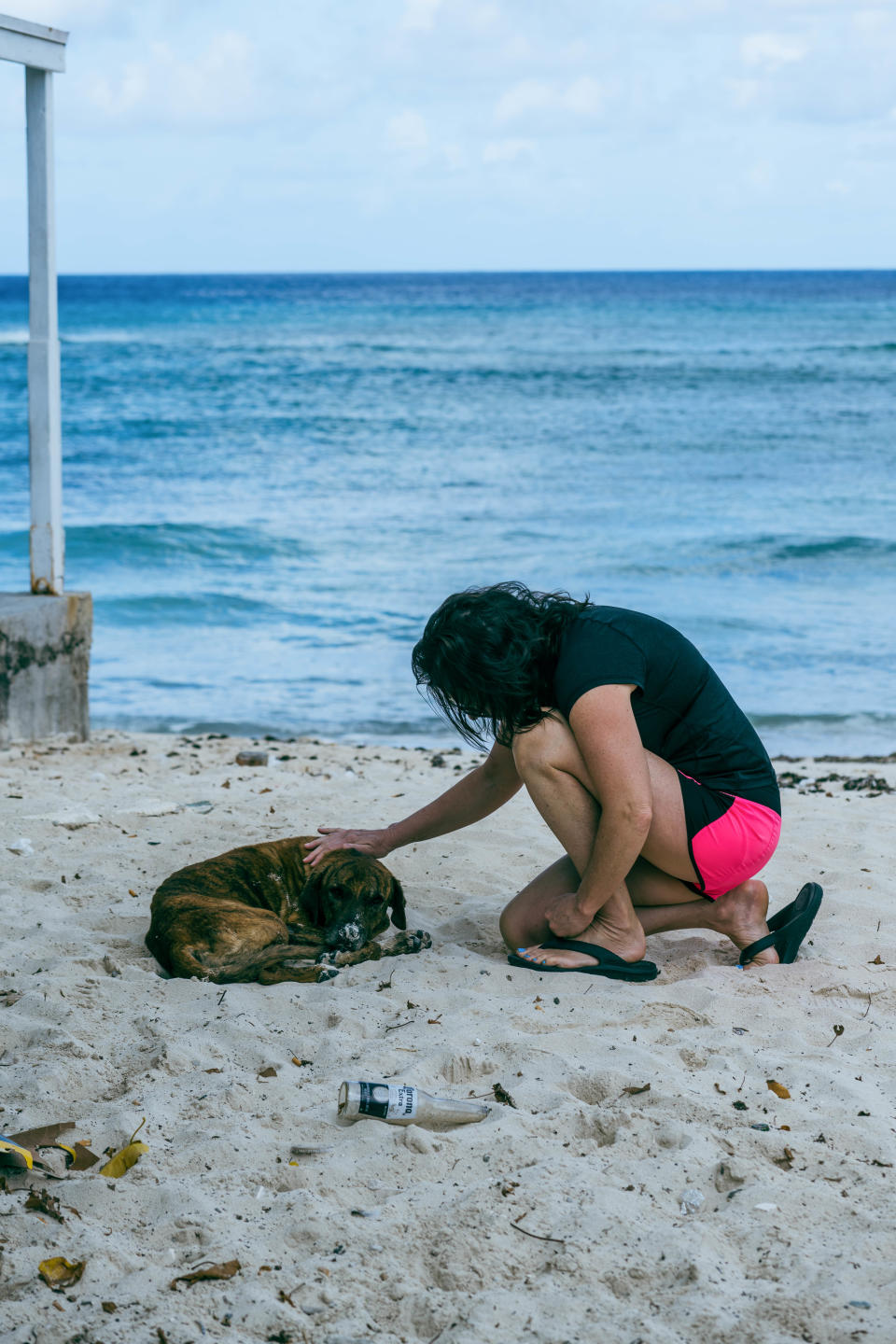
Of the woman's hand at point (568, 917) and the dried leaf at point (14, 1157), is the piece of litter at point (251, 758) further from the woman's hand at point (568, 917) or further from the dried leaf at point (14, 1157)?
the dried leaf at point (14, 1157)

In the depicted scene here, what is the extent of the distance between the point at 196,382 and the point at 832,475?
1819 cm

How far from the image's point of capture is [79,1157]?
2.36 metres

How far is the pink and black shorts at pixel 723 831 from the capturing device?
10.9 ft

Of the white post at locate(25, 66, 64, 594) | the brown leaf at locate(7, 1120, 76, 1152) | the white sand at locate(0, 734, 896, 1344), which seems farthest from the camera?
the white post at locate(25, 66, 64, 594)

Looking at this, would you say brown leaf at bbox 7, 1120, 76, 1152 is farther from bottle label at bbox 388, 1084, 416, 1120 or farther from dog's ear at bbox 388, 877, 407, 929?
dog's ear at bbox 388, 877, 407, 929

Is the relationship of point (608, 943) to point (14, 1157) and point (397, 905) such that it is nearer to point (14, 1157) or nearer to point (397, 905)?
point (397, 905)

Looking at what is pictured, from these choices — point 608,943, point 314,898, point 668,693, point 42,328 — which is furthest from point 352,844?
point 42,328

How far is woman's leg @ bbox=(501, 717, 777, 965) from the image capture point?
3221 millimetres

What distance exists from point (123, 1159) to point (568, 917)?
1492 millimetres

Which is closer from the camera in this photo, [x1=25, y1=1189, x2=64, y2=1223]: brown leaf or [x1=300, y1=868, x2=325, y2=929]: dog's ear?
[x1=25, y1=1189, x2=64, y2=1223]: brown leaf

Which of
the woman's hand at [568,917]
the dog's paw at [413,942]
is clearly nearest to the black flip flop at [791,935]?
the woman's hand at [568,917]

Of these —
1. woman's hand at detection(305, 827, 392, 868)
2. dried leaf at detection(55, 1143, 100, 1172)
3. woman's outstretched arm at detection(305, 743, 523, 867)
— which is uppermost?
woman's outstretched arm at detection(305, 743, 523, 867)

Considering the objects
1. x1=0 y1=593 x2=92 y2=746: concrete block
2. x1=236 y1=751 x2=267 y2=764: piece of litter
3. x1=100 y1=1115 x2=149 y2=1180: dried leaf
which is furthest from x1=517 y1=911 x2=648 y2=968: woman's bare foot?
x1=0 y1=593 x2=92 y2=746: concrete block

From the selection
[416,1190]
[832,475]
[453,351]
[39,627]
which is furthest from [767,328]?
[416,1190]
